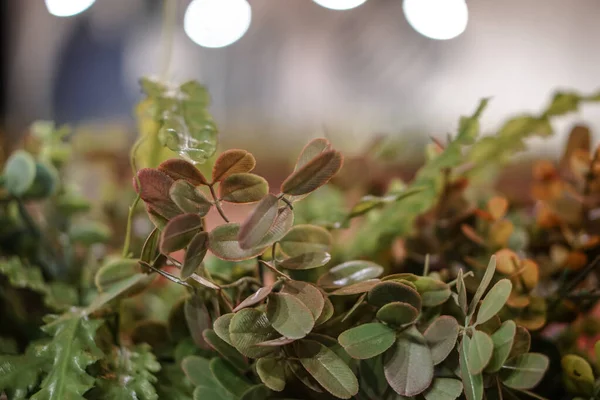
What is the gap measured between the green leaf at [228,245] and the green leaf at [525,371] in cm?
12

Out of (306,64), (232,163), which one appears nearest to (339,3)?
(232,163)

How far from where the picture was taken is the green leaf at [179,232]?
205mm

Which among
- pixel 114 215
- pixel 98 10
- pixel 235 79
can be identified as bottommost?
pixel 114 215

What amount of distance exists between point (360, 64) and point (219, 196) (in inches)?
42.9

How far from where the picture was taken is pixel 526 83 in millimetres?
1216

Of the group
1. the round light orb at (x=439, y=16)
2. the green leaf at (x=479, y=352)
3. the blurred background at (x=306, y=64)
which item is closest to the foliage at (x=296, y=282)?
the green leaf at (x=479, y=352)

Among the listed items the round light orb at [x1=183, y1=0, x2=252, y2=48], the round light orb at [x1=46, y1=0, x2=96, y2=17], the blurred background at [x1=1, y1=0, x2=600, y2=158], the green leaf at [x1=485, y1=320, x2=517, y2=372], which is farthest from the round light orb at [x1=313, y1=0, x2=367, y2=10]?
the blurred background at [x1=1, y1=0, x2=600, y2=158]

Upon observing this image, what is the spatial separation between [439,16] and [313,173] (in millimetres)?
317

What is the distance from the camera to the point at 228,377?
25 centimetres

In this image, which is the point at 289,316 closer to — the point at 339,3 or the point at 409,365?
the point at 409,365

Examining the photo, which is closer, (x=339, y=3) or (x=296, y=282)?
(x=296, y=282)

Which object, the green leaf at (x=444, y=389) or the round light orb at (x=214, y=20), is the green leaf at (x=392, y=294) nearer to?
the green leaf at (x=444, y=389)

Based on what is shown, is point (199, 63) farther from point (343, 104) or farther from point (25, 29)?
point (25, 29)

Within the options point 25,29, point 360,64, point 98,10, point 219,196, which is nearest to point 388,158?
point 219,196
